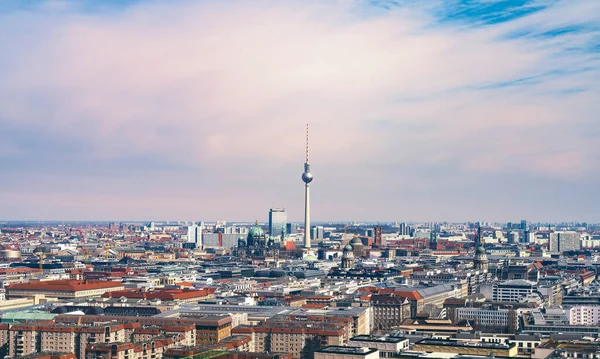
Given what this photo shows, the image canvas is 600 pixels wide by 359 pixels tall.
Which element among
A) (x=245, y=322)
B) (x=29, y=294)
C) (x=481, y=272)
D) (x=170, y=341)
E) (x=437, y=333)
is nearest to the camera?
(x=170, y=341)

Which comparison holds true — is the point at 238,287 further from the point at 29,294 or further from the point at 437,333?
the point at 437,333

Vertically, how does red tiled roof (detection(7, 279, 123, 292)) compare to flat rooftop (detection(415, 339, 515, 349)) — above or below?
above

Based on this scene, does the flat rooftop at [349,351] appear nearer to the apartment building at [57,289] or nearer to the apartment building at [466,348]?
the apartment building at [466,348]

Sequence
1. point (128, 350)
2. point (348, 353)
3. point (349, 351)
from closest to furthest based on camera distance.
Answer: point (348, 353) → point (349, 351) → point (128, 350)

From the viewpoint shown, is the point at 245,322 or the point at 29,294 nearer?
the point at 245,322

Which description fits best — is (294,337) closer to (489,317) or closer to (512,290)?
(489,317)

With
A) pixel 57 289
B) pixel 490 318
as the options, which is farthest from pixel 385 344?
pixel 57 289

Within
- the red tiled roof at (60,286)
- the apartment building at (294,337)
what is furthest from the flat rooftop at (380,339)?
the red tiled roof at (60,286)

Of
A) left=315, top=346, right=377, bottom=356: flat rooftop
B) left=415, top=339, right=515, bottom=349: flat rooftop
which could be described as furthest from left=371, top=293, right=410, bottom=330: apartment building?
left=315, top=346, right=377, bottom=356: flat rooftop

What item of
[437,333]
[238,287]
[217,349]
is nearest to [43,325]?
[217,349]

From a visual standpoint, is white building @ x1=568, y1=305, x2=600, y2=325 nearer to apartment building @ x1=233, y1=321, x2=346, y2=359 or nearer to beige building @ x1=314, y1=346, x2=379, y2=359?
apartment building @ x1=233, y1=321, x2=346, y2=359

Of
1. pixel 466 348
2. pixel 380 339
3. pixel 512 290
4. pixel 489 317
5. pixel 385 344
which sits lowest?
pixel 489 317
